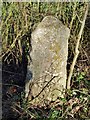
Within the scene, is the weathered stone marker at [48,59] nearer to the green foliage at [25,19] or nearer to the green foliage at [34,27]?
the green foliage at [34,27]

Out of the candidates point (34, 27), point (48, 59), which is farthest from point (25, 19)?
point (48, 59)

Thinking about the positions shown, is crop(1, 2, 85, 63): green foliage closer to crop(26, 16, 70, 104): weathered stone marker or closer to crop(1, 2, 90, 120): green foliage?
crop(1, 2, 90, 120): green foliage

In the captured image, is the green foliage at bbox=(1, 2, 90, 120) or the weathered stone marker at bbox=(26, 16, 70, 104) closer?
the weathered stone marker at bbox=(26, 16, 70, 104)

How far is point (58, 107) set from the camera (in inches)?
175

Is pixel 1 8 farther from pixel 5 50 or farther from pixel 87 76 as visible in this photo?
pixel 87 76

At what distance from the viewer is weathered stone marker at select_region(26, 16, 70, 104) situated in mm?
4371

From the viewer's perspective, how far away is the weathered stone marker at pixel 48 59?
172 inches

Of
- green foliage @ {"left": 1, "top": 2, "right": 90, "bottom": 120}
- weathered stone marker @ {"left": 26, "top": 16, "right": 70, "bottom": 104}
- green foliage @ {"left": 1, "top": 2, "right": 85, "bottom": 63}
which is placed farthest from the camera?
green foliage @ {"left": 1, "top": 2, "right": 85, "bottom": 63}

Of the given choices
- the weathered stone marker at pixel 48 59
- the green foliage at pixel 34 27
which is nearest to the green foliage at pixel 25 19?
the green foliage at pixel 34 27

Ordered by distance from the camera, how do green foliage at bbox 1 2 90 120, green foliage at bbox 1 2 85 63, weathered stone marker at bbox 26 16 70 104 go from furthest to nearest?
green foliage at bbox 1 2 85 63 < green foliage at bbox 1 2 90 120 < weathered stone marker at bbox 26 16 70 104

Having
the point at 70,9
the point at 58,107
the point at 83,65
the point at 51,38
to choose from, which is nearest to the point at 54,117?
the point at 58,107

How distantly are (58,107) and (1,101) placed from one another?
75 cm

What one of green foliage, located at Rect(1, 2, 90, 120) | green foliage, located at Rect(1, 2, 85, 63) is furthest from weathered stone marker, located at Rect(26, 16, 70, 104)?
green foliage, located at Rect(1, 2, 85, 63)

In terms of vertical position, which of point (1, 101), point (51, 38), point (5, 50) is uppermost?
point (51, 38)
